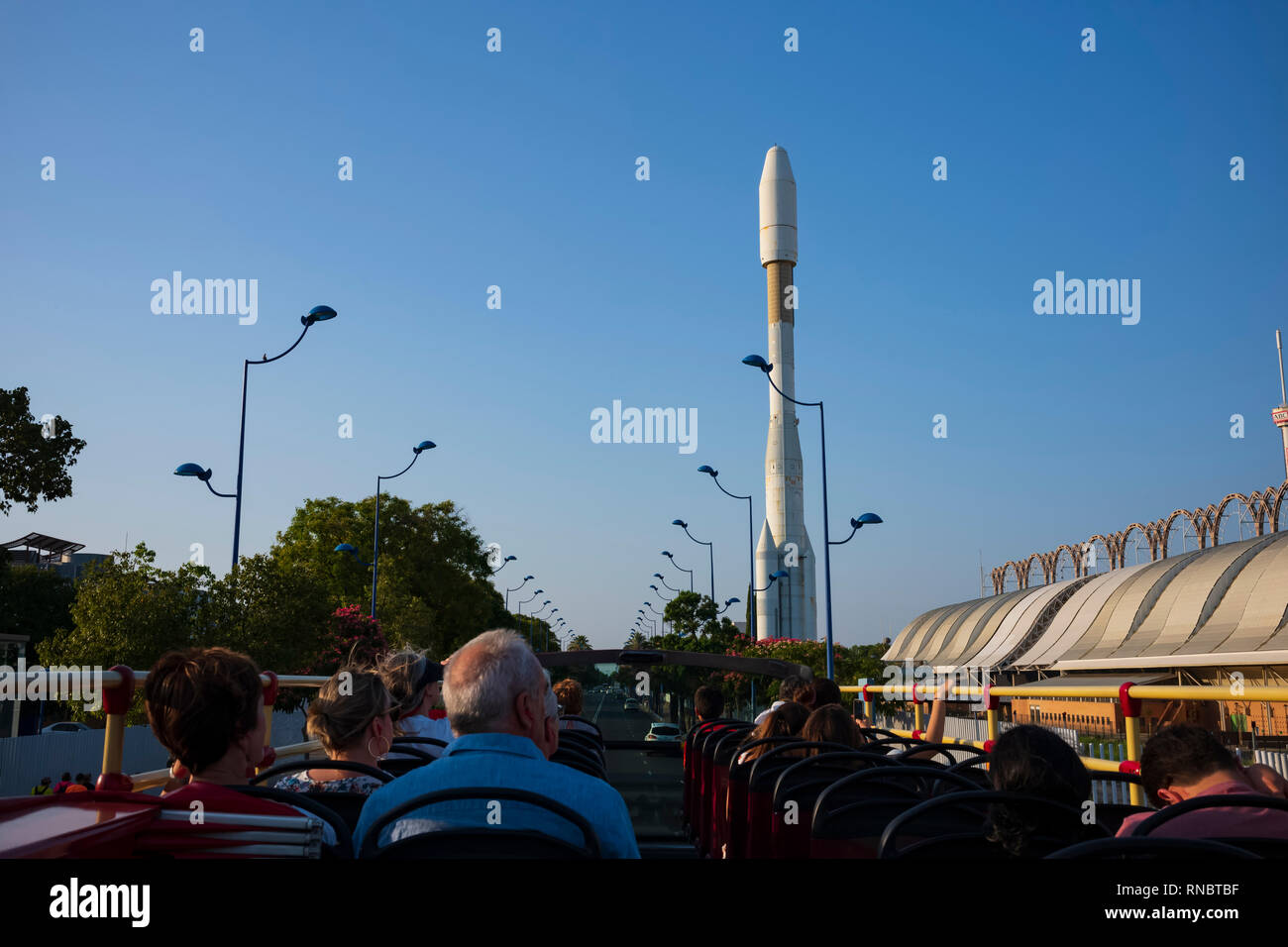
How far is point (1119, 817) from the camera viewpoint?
3326 millimetres

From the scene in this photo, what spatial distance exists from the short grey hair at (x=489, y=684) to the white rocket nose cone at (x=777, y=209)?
74.6 meters

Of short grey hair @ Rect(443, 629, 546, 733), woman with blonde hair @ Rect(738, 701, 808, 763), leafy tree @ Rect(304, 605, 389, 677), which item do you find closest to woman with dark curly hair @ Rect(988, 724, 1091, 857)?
short grey hair @ Rect(443, 629, 546, 733)

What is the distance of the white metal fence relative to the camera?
17828 millimetres

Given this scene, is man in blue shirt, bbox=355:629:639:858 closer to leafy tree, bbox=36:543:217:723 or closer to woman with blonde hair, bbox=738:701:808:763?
woman with blonde hair, bbox=738:701:808:763

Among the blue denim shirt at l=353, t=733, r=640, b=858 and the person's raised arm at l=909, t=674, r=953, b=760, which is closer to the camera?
the blue denim shirt at l=353, t=733, r=640, b=858

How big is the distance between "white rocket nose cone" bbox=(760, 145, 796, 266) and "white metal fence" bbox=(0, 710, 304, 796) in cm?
6143

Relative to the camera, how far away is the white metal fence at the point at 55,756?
17828 millimetres

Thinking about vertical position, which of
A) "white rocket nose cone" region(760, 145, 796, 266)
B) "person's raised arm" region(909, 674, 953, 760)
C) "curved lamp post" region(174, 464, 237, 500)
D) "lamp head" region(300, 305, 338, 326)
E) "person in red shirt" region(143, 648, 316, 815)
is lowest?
"person's raised arm" region(909, 674, 953, 760)

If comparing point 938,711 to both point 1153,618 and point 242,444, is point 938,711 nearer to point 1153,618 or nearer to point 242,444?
point 242,444

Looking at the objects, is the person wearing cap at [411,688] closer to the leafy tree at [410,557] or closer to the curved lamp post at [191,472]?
the curved lamp post at [191,472]

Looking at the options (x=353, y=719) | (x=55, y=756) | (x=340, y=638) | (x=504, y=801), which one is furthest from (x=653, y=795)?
(x=340, y=638)

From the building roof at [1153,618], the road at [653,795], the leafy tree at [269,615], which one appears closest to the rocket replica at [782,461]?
the building roof at [1153,618]
